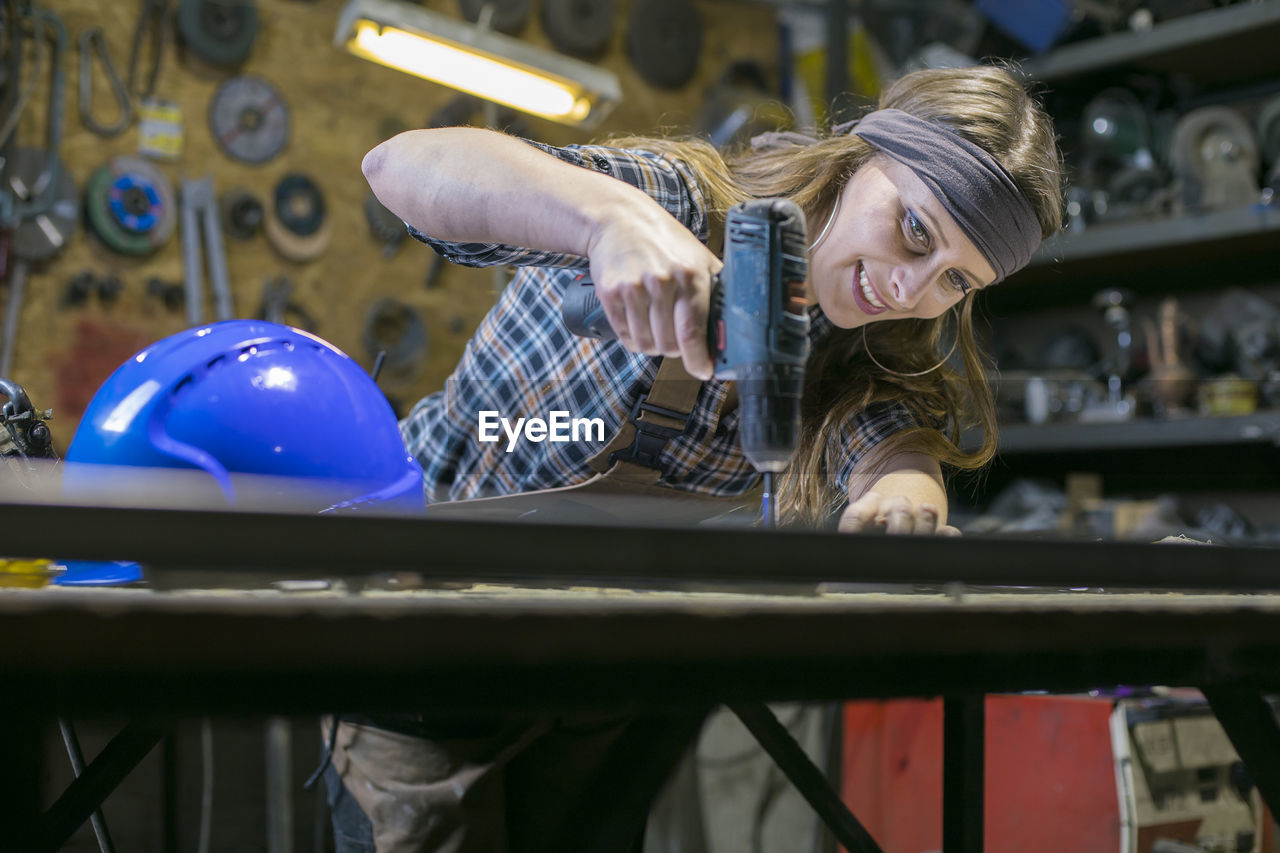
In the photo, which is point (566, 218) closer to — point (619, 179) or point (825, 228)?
point (619, 179)

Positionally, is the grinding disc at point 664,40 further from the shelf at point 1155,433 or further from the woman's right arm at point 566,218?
the woman's right arm at point 566,218

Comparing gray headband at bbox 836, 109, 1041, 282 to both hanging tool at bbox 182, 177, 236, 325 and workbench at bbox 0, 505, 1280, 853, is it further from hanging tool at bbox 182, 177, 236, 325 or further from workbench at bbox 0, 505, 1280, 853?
hanging tool at bbox 182, 177, 236, 325

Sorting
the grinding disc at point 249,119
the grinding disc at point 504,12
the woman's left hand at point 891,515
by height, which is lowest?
the woman's left hand at point 891,515

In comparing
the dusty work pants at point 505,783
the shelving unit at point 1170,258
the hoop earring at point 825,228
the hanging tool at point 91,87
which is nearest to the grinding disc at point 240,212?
the hanging tool at point 91,87

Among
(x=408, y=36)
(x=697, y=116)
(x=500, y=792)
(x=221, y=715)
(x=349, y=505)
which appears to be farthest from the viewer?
(x=697, y=116)

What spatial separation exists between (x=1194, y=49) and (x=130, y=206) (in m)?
2.92

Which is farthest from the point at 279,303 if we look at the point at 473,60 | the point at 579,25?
the point at 579,25

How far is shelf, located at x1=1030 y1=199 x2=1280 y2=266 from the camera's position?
2.57 metres

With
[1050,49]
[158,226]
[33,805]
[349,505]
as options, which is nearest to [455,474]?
[349,505]

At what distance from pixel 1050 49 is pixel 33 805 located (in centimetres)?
327

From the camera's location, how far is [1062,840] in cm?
177

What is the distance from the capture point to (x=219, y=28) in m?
3.03

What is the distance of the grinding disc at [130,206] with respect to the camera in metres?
2.78

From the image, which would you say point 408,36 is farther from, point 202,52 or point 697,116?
point 697,116
